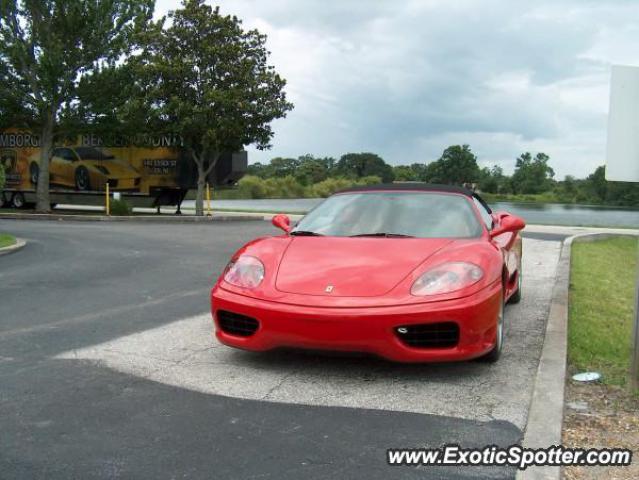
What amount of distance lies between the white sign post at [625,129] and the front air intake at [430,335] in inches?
39.9

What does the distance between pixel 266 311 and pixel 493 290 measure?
1.43 meters

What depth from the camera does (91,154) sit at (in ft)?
85.1

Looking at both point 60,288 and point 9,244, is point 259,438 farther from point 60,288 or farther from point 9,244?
point 9,244

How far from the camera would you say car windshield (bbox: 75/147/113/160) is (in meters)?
25.8

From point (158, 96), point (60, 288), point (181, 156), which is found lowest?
point (60, 288)

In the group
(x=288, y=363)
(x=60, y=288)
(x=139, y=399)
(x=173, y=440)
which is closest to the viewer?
(x=173, y=440)

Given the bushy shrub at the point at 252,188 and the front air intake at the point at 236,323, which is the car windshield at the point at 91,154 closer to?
the bushy shrub at the point at 252,188

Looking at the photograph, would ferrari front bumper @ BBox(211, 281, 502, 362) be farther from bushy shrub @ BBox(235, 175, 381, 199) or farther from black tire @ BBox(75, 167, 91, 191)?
bushy shrub @ BBox(235, 175, 381, 199)

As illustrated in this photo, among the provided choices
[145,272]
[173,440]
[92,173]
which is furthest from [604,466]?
[92,173]

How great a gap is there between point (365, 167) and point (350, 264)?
30.6 m

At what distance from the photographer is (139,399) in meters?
3.49

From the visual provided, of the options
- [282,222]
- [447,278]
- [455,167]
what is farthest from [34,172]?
[447,278]

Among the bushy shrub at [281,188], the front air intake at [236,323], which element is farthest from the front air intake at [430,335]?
the bushy shrub at [281,188]

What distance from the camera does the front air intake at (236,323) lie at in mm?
4031
